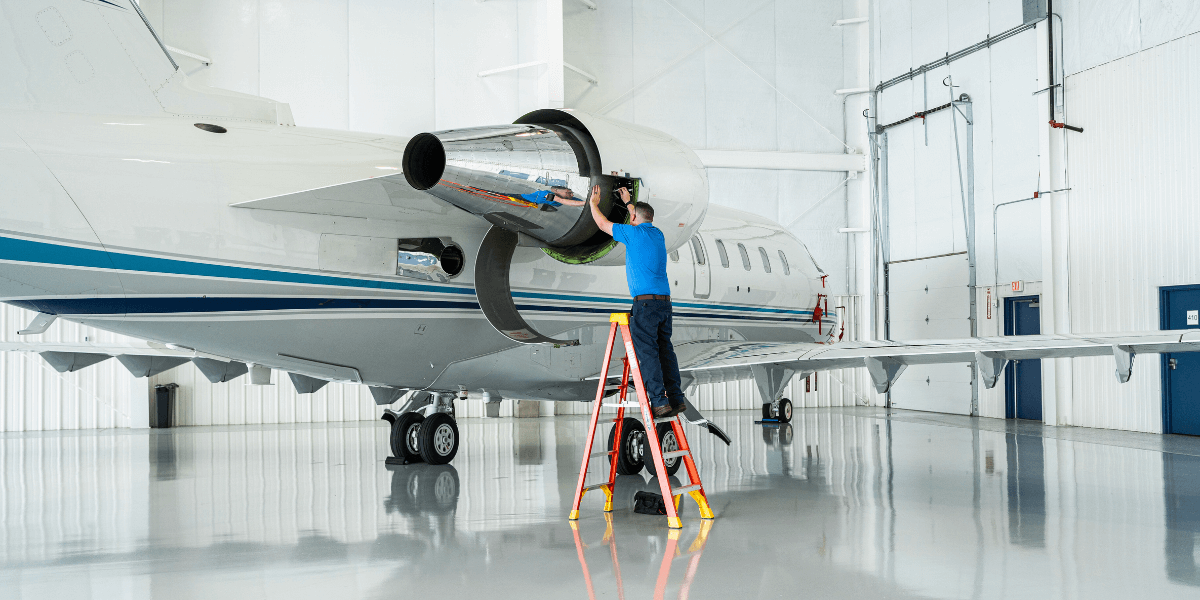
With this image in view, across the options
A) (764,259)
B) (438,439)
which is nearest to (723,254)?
(764,259)

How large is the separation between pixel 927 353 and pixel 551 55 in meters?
12.7

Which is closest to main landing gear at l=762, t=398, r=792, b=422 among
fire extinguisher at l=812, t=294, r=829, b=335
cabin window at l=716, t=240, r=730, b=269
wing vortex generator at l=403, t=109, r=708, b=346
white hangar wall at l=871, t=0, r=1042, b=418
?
fire extinguisher at l=812, t=294, r=829, b=335

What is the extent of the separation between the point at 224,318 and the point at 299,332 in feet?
2.17

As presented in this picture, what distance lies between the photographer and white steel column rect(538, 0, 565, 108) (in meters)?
18.8

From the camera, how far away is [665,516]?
23.4ft

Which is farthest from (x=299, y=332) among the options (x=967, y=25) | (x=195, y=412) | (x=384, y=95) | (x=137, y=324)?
(x=967, y=25)

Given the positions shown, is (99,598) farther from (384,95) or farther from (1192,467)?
(384,95)

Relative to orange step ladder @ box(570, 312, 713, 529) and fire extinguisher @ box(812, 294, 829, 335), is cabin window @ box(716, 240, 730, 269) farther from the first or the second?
orange step ladder @ box(570, 312, 713, 529)

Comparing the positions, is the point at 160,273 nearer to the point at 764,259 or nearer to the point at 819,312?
the point at 764,259

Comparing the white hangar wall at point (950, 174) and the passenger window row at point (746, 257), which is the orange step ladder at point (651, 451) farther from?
the white hangar wall at point (950, 174)

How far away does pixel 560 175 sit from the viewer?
745 centimetres

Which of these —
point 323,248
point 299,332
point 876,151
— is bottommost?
point 299,332

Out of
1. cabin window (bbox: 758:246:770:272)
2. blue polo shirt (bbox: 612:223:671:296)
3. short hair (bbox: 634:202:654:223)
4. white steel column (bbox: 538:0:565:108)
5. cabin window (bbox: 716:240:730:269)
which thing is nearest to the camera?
blue polo shirt (bbox: 612:223:671:296)

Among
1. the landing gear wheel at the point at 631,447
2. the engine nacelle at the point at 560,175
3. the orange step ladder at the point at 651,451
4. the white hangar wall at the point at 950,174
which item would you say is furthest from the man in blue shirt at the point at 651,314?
the white hangar wall at the point at 950,174
